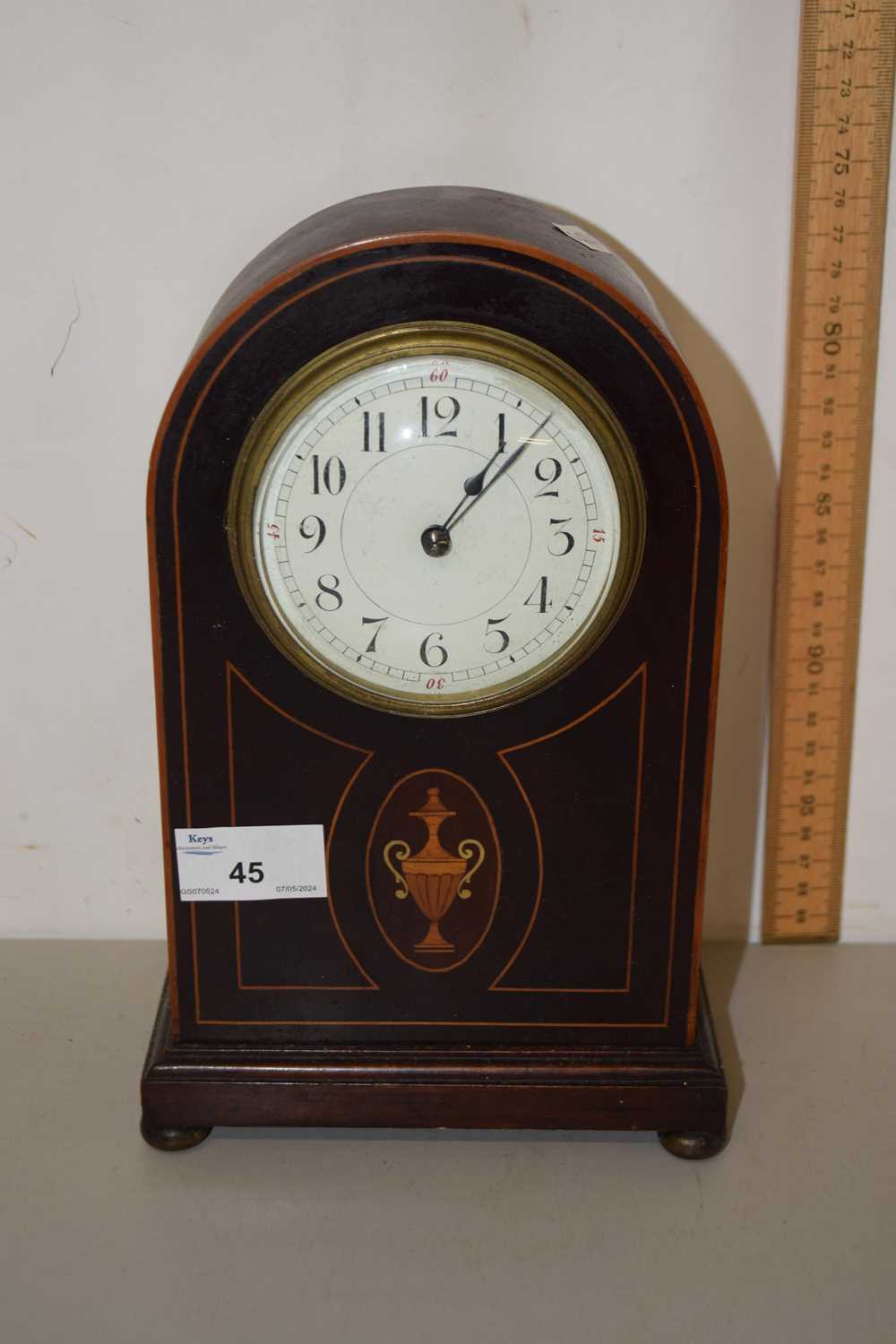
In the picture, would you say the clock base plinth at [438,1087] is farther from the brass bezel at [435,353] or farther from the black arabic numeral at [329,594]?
the black arabic numeral at [329,594]

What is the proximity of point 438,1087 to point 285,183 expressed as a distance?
107cm

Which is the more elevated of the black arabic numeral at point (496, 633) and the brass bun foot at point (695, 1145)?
the black arabic numeral at point (496, 633)

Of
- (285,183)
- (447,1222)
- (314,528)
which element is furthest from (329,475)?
(447,1222)

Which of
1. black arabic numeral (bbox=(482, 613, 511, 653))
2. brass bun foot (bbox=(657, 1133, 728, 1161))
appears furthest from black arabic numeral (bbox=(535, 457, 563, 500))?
brass bun foot (bbox=(657, 1133, 728, 1161))

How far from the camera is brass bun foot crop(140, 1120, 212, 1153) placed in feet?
5.79

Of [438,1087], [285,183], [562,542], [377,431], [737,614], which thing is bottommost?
[438,1087]

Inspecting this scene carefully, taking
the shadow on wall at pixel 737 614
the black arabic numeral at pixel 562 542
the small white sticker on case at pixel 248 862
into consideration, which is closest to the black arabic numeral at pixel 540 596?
the black arabic numeral at pixel 562 542

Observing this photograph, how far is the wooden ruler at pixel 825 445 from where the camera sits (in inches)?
72.1

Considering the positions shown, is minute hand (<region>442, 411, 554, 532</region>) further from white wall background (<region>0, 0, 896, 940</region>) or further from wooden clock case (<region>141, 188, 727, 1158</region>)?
white wall background (<region>0, 0, 896, 940</region>)

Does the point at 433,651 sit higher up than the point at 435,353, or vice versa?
the point at 435,353

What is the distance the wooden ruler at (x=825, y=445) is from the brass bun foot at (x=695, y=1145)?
0.49 m

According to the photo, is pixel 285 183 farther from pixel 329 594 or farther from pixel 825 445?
pixel 825 445

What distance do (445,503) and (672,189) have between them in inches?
23.7

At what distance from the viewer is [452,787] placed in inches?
65.2
